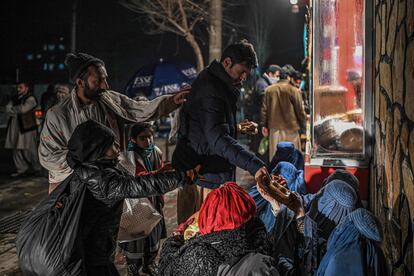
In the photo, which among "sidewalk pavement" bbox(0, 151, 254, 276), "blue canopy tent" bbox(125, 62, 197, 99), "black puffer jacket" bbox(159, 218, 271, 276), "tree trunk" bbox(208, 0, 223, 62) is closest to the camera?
"black puffer jacket" bbox(159, 218, 271, 276)

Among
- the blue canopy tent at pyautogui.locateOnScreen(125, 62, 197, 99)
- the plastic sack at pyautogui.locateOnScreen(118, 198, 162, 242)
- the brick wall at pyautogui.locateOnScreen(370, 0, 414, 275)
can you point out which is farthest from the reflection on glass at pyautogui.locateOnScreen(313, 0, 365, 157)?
the blue canopy tent at pyautogui.locateOnScreen(125, 62, 197, 99)

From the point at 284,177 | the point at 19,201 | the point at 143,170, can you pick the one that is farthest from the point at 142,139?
the point at 19,201

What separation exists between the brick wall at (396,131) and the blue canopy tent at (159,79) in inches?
539

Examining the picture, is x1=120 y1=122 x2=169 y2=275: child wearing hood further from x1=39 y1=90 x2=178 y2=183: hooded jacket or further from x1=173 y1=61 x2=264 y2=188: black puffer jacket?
x1=173 y1=61 x2=264 y2=188: black puffer jacket

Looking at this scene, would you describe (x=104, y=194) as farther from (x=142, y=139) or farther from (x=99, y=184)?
(x=142, y=139)

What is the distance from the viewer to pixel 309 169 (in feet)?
21.1

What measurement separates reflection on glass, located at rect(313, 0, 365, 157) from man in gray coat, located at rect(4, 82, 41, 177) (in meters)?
7.60

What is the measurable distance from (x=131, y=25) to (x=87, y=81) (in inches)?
1320

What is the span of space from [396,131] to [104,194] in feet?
7.13

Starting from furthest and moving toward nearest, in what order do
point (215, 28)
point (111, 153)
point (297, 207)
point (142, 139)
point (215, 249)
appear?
point (215, 28) → point (142, 139) → point (297, 207) → point (111, 153) → point (215, 249)

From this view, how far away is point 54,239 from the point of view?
304 centimetres

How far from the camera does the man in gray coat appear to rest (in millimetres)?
11578

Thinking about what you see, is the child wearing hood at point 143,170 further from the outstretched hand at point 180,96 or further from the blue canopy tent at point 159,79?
the blue canopy tent at point 159,79

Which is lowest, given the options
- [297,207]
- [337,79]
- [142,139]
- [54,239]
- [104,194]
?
[54,239]
